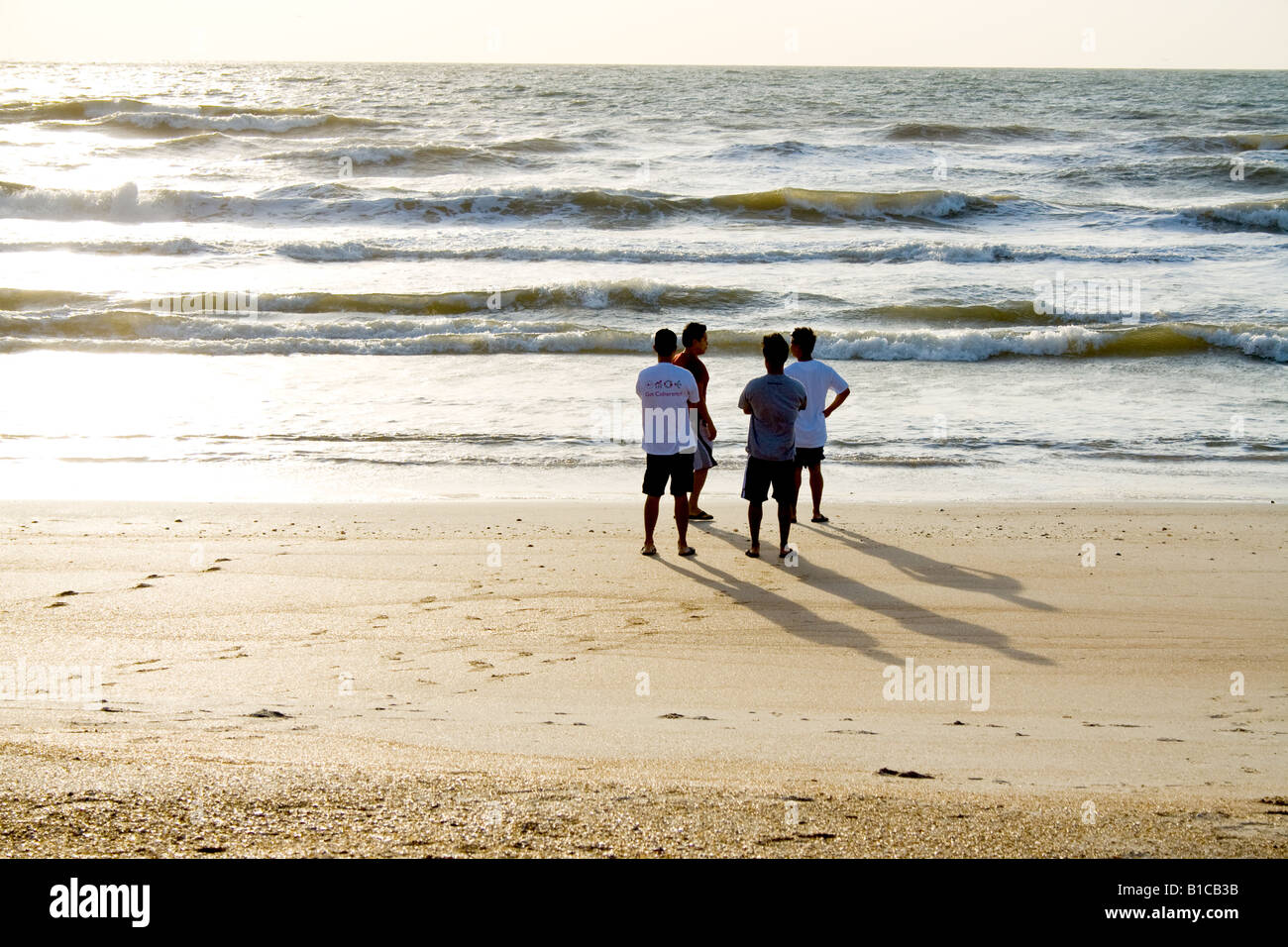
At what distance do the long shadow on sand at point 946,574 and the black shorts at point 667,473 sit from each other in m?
1.24

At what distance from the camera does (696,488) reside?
871 centimetres

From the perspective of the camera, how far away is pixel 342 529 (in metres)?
8.12

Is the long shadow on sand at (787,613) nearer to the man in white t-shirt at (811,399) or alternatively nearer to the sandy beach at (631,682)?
the sandy beach at (631,682)

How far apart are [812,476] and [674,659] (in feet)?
11.1

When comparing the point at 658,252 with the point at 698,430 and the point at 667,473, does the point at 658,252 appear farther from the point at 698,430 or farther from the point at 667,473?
the point at 667,473

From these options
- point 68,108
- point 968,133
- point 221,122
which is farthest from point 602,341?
point 68,108

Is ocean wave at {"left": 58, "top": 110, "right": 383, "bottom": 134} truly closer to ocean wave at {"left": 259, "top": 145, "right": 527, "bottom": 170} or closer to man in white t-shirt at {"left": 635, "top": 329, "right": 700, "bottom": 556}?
ocean wave at {"left": 259, "top": 145, "right": 527, "bottom": 170}

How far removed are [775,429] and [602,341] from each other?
8527mm

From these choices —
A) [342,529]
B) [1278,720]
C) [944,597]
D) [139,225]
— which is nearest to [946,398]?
[944,597]

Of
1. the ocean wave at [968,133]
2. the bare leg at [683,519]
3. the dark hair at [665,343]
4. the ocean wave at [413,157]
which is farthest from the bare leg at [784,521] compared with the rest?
the ocean wave at [968,133]

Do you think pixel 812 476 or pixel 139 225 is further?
pixel 139 225

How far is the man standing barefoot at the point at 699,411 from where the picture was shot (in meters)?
8.11

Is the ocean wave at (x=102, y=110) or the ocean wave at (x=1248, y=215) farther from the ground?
the ocean wave at (x=102, y=110)

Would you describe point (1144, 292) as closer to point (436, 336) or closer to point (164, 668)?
point (436, 336)
